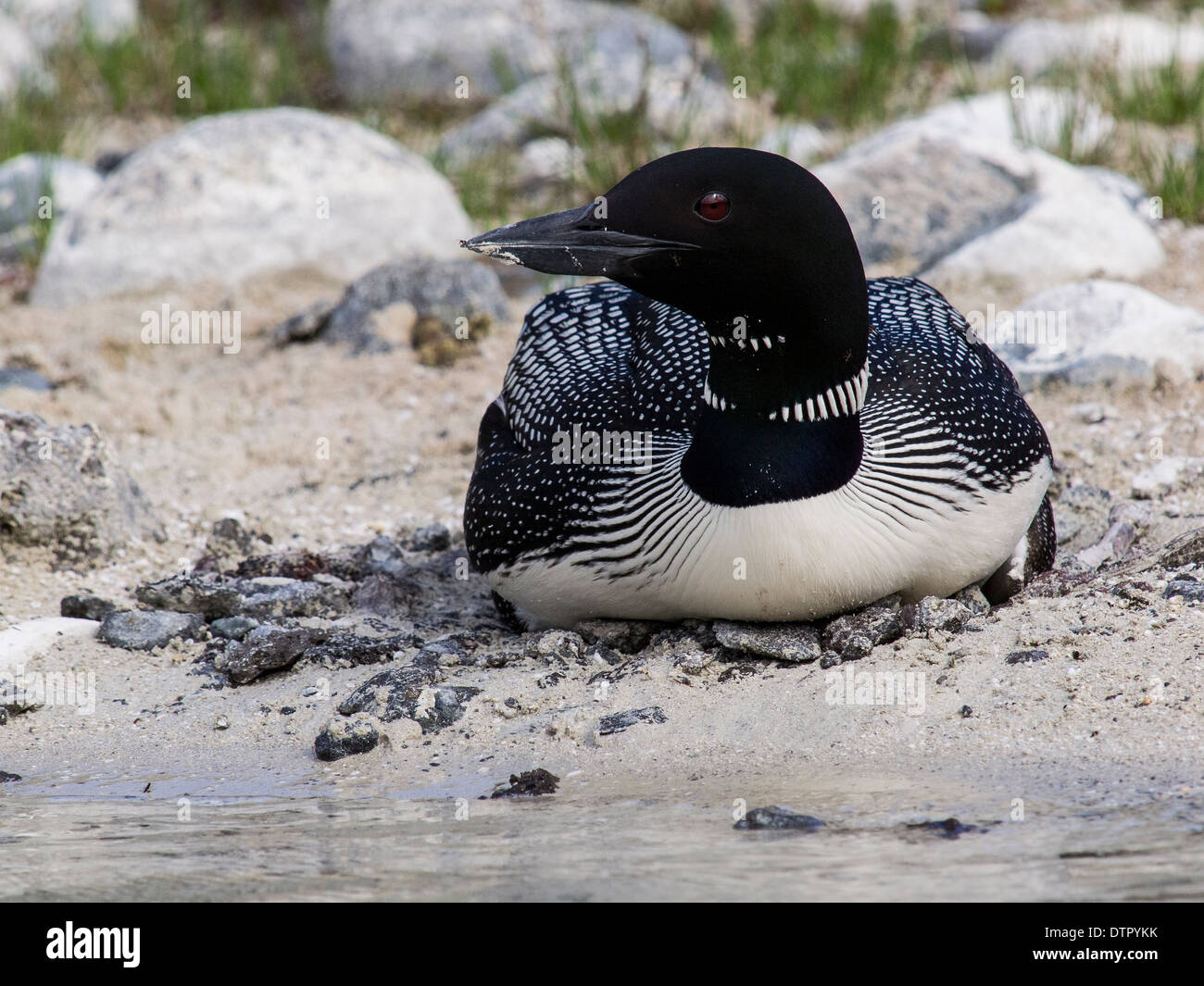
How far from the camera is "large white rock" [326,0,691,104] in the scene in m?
12.1

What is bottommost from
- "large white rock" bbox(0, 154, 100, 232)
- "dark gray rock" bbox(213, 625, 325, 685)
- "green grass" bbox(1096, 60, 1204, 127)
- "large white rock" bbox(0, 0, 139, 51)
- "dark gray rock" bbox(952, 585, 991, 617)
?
"dark gray rock" bbox(213, 625, 325, 685)

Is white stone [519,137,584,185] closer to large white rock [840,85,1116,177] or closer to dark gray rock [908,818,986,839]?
large white rock [840,85,1116,177]

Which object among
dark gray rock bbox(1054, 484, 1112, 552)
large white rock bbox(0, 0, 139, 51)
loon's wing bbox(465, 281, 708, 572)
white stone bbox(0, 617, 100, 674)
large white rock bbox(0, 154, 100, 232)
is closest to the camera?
loon's wing bbox(465, 281, 708, 572)

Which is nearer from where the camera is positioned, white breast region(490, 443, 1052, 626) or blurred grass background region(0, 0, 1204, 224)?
white breast region(490, 443, 1052, 626)

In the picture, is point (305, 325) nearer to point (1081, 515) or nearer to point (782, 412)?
point (1081, 515)

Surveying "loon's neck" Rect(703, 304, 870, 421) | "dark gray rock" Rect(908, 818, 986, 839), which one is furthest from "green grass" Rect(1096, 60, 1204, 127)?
"dark gray rock" Rect(908, 818, 986, 839)

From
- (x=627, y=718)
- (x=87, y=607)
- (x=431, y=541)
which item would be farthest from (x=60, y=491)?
(x=627, y=718)

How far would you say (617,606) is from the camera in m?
4.35

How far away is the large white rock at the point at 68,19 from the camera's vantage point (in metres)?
12.6

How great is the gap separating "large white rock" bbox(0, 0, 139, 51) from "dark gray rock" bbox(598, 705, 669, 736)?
9.76m

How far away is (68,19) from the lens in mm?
13094
